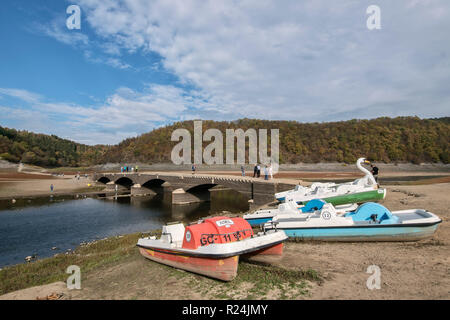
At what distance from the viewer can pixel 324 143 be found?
10538 centimetres

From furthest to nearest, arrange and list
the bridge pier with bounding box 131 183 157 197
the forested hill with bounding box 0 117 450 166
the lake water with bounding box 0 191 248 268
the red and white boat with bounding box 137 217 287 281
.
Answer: the forested hill with bounding box 0 117 450 166 → the bridge pier with bounding box 131 183 157 197 → the lake water with bounding box 0 191 248 268 → the red and white boat with bounding box 137 217 287 281

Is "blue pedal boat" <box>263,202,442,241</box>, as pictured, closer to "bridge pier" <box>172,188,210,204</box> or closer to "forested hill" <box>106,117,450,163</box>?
"bridge pier" <box>172,188,210,204</box>

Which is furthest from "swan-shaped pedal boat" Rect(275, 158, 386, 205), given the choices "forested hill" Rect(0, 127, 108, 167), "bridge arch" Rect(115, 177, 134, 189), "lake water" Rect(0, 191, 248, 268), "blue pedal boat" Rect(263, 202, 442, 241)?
"forested hill" Rect(0, 127, 108, 167)

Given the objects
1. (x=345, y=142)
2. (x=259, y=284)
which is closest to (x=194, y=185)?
(x=259, y=284)

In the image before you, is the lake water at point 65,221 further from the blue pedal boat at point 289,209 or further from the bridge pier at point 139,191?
the blue pedal boat at point 289,209

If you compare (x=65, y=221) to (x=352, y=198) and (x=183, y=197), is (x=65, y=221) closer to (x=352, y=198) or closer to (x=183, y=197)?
(x=183, y=197)

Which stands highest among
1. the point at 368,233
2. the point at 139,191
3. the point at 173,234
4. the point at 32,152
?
the point at 32,152

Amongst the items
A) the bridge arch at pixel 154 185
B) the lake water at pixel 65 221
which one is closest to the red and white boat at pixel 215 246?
the lake water at pixel 65 221

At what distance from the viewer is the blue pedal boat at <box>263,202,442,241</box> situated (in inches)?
399

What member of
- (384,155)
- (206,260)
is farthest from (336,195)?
(384,155)

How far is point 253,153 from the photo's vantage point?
3799 inches

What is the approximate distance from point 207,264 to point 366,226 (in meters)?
6.94
